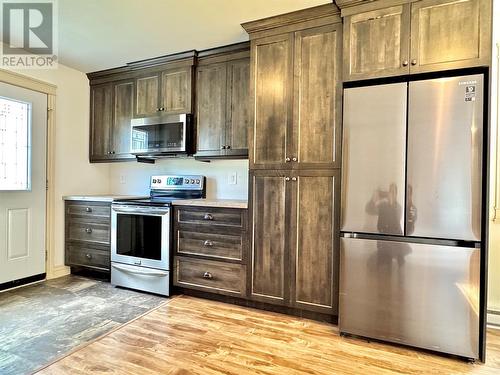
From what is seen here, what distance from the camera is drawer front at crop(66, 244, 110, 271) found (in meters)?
3.26

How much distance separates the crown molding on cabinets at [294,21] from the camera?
226cm

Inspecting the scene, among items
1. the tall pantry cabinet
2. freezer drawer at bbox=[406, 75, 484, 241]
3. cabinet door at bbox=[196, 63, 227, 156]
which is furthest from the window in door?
freezer drawer at bbox=[406, 75, 484, 241]

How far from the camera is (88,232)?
3.37 metres

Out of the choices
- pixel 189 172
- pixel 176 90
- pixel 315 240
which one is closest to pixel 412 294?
pixel 315 240

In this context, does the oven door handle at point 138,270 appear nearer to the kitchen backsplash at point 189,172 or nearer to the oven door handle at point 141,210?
the oven door handle at point 141,210

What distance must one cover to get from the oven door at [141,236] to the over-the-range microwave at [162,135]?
640 mm

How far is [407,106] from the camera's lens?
77.4 inches

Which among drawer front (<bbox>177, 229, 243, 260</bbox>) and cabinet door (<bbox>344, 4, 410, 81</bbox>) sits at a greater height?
cabinet door (<bbox>344, 4, 410, 81</bbox>)

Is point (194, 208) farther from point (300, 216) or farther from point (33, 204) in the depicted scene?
point (33, 204)

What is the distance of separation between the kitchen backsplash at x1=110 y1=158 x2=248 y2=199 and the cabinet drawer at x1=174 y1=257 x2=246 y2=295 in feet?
2.66

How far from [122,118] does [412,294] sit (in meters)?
3.38

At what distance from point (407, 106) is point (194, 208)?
6.18 ft

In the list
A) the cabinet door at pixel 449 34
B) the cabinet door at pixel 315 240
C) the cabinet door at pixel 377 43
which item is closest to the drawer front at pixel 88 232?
the cabinet door at pixel 315 240

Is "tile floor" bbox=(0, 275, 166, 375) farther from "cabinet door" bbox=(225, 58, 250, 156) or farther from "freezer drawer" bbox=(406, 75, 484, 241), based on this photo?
"freezer drawer" bbox=(406, 75, 484, 241)
